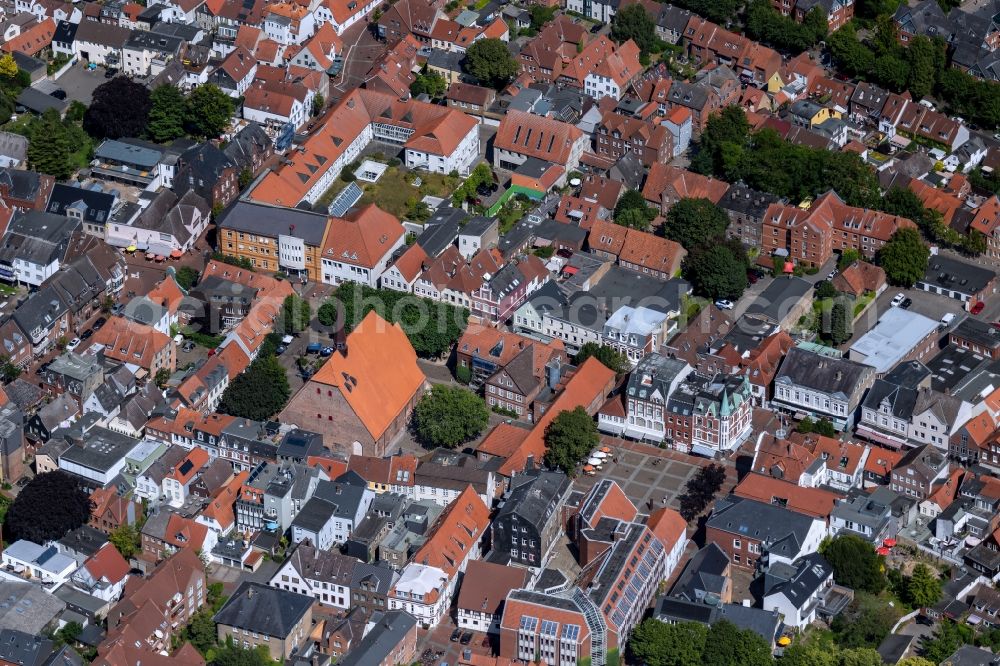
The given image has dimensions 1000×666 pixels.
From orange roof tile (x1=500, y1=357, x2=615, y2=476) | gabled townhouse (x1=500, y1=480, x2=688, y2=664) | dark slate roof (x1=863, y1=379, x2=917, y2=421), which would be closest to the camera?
gabled townhouse (x1=500, y1=480, x2=688, y2=664)

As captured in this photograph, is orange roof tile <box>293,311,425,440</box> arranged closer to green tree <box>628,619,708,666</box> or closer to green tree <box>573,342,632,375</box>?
green tree <box>573,342,632,375</box>

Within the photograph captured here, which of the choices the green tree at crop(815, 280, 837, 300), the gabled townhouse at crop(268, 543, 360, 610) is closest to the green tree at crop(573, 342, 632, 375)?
the green tree at crop(815, 280, 837, 300)

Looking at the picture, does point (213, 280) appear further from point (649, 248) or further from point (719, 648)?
point (719, 648)

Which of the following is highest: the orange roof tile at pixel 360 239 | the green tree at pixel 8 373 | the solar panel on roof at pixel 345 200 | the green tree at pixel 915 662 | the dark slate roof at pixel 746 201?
the green tree at pixel 915 662

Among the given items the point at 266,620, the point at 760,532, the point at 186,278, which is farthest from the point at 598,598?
the point at 186,278

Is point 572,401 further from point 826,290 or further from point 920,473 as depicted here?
point 826,290

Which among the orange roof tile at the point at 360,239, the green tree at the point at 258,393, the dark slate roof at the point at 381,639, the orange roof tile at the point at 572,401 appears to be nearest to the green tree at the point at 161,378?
the green tree at the point at 258,393

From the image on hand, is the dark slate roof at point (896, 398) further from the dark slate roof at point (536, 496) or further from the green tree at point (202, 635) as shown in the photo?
the green tree at point (202, 635)
